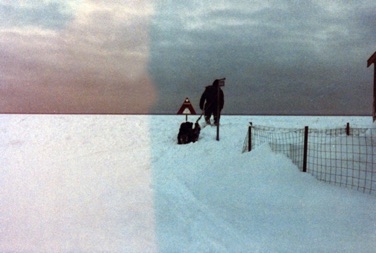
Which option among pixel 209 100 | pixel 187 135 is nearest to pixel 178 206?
pixel 187 135

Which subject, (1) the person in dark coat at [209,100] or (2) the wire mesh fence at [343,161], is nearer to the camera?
(2) the wire mesh fence at [343,161]

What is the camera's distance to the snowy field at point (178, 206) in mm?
4184

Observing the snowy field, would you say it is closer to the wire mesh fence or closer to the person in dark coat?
the wire mesh fence

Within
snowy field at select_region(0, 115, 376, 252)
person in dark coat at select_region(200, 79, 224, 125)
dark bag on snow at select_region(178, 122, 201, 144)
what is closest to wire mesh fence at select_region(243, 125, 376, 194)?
snowy field at select_region(0, 115, 376, 252)

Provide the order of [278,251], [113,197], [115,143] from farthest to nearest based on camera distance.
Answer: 1. [115,143]
2. [113,197]
3. [278,251]

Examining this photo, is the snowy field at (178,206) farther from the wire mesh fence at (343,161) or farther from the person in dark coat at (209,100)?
the person in dark coat at (209,100)

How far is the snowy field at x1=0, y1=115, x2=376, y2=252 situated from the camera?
4184 mm

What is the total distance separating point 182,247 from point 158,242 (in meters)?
0.33

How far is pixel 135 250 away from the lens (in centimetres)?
394

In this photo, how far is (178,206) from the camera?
5.57 meters

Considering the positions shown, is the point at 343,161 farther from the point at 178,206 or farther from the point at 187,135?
the point at 187,135

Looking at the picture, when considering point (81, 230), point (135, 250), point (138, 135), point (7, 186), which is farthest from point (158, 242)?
point (138, 135)

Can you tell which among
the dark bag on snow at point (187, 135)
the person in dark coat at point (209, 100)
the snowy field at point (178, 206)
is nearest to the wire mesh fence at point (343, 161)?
the snowy field at point (178, 206)

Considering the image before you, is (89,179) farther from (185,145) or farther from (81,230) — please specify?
(185,145)
